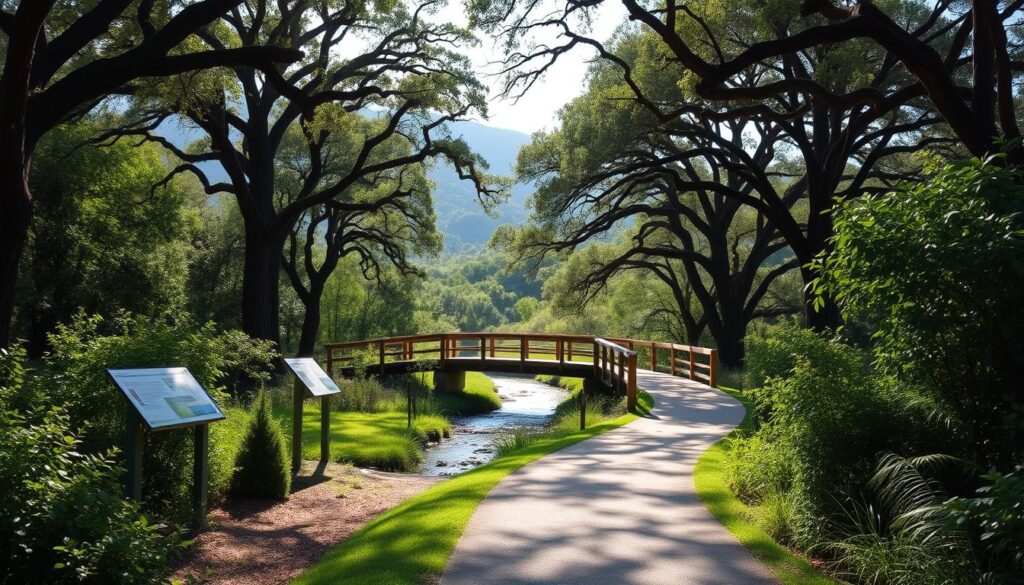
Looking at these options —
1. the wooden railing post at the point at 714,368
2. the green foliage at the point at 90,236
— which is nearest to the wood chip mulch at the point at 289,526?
the wooden railing post at the point at 714,368

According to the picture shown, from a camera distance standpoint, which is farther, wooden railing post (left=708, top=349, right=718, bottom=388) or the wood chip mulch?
wooden railing post (left=708, top=349, right=718, bottom=388)

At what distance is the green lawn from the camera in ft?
42.5

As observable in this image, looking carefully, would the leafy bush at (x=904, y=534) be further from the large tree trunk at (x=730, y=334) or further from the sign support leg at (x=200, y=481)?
the large tree trunk at (x=730, y=334)

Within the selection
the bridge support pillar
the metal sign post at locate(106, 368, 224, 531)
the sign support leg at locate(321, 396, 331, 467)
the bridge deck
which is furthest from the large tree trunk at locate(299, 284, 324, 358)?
the metal sign post at locate(106, 368, 224, 531)

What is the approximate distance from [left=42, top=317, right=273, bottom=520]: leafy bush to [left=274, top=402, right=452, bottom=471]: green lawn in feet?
8.14

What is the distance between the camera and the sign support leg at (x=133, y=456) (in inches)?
251

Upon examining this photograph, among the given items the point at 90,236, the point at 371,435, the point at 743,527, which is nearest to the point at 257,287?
the point at 371,435

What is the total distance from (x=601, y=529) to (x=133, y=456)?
160 inches

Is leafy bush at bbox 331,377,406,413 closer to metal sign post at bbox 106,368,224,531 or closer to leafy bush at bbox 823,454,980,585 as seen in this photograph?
metal sign post at bbox 106,368,224,531

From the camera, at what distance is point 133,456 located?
6402 millimetres

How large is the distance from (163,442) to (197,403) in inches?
41.6

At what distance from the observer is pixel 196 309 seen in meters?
33.1

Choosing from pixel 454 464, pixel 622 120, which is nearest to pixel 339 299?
pixel 622 120

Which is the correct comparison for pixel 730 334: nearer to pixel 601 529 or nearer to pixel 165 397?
pixel 601 529
